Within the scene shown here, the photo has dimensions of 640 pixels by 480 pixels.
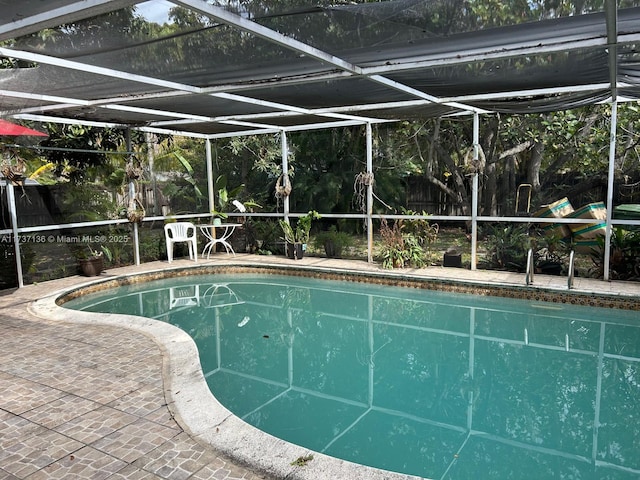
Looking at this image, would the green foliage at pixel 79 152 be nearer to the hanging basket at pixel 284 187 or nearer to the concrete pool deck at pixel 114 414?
the hanging basket at pixel 284 187

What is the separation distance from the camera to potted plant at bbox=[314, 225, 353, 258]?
32.7 feet

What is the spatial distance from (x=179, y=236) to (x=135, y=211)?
3.79ft

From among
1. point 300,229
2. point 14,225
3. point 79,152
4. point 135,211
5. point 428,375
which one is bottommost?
point 428,375

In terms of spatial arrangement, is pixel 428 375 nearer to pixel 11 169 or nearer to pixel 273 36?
pixel 273 36

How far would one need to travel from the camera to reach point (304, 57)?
4125mm

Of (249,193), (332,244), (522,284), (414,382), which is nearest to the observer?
(414,382)

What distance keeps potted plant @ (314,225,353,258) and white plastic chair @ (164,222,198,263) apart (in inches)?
106

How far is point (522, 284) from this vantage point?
6.94 m

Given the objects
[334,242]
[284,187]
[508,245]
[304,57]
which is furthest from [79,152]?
[508,245]

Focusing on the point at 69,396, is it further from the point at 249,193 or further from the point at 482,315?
the point at 249,193

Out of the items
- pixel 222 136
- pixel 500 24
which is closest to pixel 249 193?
pixel 222 136

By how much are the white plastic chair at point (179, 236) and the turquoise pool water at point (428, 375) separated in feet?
6.92

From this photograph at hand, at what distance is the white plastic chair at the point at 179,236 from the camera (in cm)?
969

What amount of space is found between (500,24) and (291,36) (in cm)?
150
